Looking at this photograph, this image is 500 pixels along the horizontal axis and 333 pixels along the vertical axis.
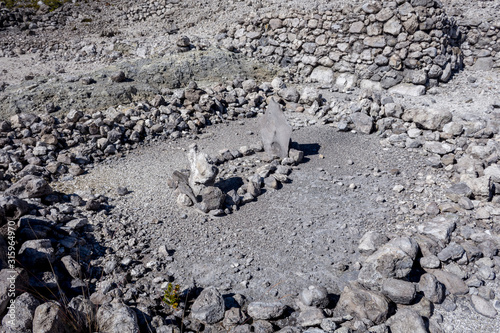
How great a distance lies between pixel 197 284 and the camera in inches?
Result: 176

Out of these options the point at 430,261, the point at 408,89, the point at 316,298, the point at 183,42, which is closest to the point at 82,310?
the point at 316,298

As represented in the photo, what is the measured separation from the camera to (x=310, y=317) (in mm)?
3832

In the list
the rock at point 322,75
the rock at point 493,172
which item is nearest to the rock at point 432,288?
the rock at point 493,172

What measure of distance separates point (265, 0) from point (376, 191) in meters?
9.10

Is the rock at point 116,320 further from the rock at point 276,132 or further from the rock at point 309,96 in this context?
the rock at point 309,96

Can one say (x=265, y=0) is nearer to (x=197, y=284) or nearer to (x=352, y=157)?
(x=352, y=157)

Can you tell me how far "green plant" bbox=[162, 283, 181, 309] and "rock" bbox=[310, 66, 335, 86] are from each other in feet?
27.2

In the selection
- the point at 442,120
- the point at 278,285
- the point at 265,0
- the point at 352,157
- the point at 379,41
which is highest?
the point at 265,0

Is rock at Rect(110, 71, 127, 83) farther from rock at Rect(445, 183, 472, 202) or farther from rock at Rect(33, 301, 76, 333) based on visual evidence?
rock at Rect(445, 183, 472, 202)

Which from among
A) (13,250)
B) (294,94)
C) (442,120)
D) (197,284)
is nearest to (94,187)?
(13,250)

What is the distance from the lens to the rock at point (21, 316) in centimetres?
335

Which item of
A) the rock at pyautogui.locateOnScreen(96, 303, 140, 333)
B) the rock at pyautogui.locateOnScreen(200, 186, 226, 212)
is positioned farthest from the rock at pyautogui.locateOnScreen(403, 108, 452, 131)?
the rock at pyautogui.locateOnScreen(96, 303, 140, 333)

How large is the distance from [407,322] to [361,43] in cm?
866

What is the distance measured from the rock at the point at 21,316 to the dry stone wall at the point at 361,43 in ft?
30.7
